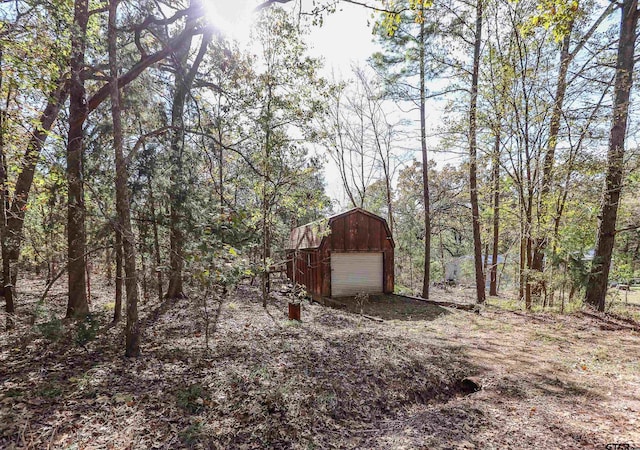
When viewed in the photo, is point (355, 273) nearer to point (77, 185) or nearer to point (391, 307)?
point (391, 307)

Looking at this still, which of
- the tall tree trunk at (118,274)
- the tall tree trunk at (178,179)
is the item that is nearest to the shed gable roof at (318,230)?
the tall tree trunk at (178,179)

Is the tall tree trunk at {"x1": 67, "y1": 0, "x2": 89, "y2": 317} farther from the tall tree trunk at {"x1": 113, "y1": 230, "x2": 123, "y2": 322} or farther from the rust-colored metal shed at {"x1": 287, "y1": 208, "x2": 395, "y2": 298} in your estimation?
the rust-colored metal shed at {"x1": 287, "y1": 208, "x2": 395, "y2": 298}

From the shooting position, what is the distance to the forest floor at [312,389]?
2715 millimetres

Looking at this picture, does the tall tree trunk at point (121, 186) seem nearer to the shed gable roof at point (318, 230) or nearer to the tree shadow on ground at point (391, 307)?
the tree shadow on ground at point (391, 307)

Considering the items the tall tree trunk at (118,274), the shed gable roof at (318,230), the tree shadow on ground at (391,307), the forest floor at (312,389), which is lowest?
the tree shadow on ground at (391,307)

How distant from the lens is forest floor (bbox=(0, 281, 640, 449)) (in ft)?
8.91

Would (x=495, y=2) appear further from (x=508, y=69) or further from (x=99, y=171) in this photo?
(x=99, y=171)

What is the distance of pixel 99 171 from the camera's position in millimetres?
5695

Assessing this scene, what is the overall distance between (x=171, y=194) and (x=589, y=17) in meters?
11.5

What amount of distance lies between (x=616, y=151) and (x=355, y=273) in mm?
8337

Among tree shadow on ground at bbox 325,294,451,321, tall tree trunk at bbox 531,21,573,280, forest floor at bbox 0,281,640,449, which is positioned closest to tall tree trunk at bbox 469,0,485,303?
tall tree trunk at bbox 531,21,573,280

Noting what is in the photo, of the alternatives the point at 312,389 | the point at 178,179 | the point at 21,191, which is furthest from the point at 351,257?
the point at 21,191

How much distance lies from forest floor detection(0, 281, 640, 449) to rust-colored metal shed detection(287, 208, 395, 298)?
17.8 feet

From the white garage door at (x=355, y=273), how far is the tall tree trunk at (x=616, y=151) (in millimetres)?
6632
